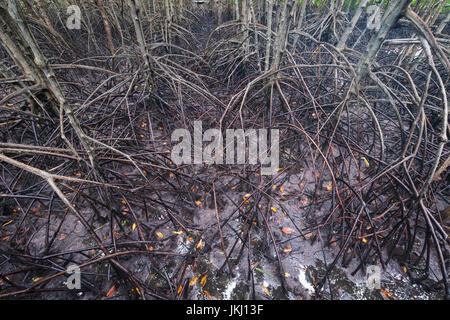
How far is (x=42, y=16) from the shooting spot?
4.01 metres

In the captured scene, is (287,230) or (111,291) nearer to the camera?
(111,291)

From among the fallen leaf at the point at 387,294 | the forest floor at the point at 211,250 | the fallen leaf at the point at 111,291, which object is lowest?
the fallen leaf at the point at 387,294

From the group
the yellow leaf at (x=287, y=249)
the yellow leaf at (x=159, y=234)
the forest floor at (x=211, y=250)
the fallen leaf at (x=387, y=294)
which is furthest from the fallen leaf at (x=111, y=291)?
the fallen leaf at (x=387, y=294)

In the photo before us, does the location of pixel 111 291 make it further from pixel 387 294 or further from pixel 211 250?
pixel 387 294

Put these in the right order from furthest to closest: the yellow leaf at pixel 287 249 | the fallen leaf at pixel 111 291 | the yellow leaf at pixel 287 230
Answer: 1. the yellow leaf at pixel 287 230
2. the yellow leaf at pixel 287 249
3. the fallen leaf at pixel 111 291

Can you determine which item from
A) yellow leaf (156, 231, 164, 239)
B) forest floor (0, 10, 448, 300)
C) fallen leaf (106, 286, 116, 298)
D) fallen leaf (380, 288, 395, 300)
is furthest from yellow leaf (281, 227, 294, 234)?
fallen leaf (106, 286, 116, 298)

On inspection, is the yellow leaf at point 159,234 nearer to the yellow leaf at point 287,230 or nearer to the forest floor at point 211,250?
the forest floor at point 211,250

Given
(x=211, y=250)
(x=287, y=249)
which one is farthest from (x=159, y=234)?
(x=287, y=249)

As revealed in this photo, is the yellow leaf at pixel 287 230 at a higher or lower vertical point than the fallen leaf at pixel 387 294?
higher

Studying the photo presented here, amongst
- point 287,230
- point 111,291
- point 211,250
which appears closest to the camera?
point 111,291

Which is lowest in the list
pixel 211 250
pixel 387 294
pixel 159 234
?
pixel 387 294

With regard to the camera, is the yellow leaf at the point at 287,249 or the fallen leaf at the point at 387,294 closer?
the fallen leaf at the point at 387,294

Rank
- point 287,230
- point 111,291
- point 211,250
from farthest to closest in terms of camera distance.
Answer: point 287,230, point 211,250, point 111,291

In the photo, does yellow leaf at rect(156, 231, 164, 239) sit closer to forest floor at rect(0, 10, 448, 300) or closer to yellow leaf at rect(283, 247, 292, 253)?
forest floor at rect(0, 10, 448, 300)
